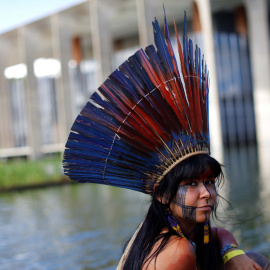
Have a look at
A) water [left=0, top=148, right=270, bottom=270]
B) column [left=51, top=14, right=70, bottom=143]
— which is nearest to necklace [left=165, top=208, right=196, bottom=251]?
water [left=0, top=148, right=270, bottom=270]

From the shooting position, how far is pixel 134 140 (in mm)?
1996

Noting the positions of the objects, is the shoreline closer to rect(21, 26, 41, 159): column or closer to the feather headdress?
the feather headdress

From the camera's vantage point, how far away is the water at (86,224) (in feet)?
19.5

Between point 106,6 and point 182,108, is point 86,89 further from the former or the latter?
point 182,108

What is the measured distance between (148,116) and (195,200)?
0.38 m

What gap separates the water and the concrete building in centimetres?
1105

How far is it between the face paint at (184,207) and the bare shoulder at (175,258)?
0.44ft

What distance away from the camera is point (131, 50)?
43.8 metres

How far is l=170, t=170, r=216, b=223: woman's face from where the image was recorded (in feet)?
6.38

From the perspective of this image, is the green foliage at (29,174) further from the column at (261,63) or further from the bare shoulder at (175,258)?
the column at (261,63)

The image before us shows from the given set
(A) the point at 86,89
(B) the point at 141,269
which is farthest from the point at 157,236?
(A) the point at 86,89

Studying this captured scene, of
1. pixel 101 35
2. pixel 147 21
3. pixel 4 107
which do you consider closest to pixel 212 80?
pixel 147 21

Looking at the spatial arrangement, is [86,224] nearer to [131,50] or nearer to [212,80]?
[212,80]

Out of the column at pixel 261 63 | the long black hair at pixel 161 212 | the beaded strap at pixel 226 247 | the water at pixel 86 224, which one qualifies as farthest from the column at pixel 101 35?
the long black hair at pixel 161 212
